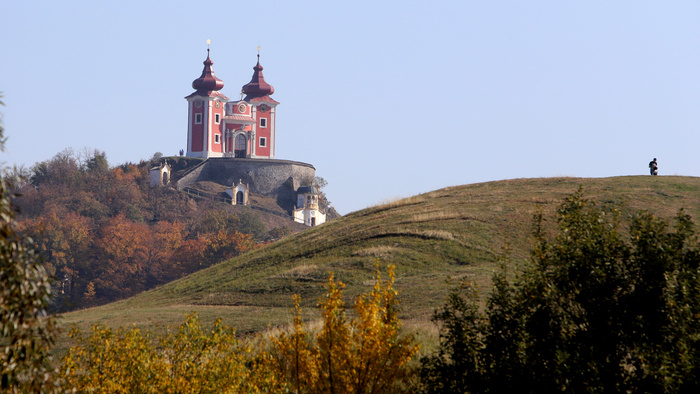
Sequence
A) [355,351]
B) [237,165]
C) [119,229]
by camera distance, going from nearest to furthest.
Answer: [355,351] < [119,229] < [237,165]

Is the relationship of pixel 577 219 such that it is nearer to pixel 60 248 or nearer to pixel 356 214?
pixel 356 214

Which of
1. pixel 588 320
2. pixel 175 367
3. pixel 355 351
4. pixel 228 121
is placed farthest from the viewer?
pixel 228 121

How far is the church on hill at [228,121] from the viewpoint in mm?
109062

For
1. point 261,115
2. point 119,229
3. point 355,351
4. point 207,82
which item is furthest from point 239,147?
point 355,351

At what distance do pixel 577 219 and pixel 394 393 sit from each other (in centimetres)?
362

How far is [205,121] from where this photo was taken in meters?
108

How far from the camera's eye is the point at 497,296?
1224cm

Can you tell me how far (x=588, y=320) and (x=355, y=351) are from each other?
3.16 metres

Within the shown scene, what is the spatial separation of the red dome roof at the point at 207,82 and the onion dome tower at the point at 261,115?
4.93m

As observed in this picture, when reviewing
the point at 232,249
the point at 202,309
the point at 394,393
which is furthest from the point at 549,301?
the point at 232,249

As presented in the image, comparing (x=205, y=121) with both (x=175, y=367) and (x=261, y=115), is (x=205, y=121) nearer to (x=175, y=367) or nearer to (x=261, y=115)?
(x=261, y=115)

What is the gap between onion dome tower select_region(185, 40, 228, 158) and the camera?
108 metres

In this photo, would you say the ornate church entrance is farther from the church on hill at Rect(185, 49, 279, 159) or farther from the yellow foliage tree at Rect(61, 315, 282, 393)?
the yellow foliage tree at Rect(61, 315, 282, 393)

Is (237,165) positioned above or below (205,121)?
below
